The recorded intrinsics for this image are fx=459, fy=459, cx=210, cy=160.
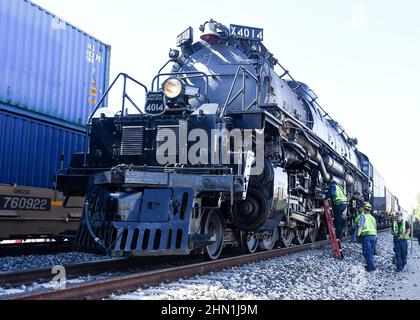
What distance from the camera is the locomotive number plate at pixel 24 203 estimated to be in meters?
7.70

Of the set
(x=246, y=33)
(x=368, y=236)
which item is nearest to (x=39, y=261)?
(x=246, y=33)

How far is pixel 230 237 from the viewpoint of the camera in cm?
756

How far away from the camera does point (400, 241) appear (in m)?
8.25

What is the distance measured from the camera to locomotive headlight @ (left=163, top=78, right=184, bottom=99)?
6758 mm

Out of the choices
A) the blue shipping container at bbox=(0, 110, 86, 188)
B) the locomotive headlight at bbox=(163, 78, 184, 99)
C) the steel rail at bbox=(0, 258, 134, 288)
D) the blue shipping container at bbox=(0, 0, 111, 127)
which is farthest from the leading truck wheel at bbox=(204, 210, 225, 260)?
the blue shipping container at bbox=(0, 0, 111, 127)

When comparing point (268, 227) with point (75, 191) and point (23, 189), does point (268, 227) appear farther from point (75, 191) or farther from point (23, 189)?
point (23, 189)

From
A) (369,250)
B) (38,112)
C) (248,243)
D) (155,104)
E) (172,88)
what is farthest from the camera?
(38,112)

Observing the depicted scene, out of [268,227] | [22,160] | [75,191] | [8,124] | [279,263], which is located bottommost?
[279,263]

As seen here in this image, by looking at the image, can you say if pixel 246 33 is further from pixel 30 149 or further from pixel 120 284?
pixel 120 284

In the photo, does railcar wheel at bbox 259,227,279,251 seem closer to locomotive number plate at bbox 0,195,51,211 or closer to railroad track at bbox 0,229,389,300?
railroad track at bbox 0,229,389,300

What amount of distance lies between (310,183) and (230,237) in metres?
3.40

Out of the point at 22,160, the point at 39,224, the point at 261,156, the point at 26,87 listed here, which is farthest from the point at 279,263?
A: the point at 26,87

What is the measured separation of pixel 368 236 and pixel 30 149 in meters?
6.45

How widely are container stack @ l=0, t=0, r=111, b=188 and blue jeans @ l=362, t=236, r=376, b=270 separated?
5.56 meters
